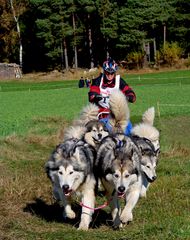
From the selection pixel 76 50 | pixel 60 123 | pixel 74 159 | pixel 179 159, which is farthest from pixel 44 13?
pixel 74 159

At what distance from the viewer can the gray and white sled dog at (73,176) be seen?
6.33 metres

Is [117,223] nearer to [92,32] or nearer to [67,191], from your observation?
[67,191]

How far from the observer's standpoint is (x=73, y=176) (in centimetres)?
635

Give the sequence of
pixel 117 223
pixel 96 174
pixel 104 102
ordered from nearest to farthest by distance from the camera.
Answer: pixel 117 223
pixel 96 174
pixel 104 102

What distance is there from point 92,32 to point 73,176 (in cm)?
5921

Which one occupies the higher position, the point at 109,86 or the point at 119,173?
the point at 109,86

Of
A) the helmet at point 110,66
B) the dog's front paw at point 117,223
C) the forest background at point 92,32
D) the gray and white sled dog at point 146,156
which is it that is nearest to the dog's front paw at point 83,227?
the dog's front paw at point 117,223

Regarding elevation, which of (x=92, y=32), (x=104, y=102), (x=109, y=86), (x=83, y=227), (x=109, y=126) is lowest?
(x=83, y=227)

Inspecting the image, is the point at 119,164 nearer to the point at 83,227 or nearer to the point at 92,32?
the point at 83,227

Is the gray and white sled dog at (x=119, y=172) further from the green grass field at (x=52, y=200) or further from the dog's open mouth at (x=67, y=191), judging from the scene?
the dog's open mouth at (x=67, y=191)

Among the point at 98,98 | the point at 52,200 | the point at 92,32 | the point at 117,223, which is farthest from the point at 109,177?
the point at 92,32

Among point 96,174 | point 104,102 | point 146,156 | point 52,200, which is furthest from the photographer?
point 104,102

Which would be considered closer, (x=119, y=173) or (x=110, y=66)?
(x=119, y=173)

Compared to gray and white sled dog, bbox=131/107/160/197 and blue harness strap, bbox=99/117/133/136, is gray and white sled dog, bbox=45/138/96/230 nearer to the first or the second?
gray and white sled dog, bbox=131/107/160/197
